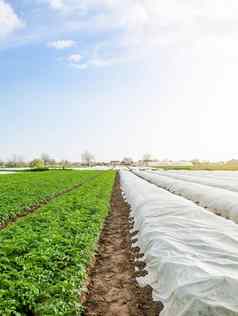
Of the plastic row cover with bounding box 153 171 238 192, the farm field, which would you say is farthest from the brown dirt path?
the plastic row cover with bounding box 153 171 238 192

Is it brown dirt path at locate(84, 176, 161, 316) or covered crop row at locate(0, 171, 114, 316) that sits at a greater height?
covered crop row at locate(0, 171, 114, 316)

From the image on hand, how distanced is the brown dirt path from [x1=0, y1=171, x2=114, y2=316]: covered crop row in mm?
354

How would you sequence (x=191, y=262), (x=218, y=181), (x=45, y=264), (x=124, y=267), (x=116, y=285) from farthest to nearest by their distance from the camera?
(x=218, y=181) → (x=124, y=267) → (x=116, y=285) → (x=45, y=264) → (x=191, y=262)

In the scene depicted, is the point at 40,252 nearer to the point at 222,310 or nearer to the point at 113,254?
the point at 113,254

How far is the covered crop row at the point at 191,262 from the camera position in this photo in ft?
15.4

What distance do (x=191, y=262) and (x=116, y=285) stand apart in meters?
2.01

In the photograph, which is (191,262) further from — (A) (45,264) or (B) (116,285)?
(A) (45,264)

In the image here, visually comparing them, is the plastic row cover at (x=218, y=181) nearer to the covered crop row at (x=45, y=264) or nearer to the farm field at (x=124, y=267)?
the farm field at (x=124, y=267)

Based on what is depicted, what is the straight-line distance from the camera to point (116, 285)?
25.0ft

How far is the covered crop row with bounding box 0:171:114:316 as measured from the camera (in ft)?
18.6

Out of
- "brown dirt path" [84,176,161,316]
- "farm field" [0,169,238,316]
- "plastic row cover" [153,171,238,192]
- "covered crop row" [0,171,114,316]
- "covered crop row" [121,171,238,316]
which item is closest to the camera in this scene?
"covered crop row" [121,171,238,316]

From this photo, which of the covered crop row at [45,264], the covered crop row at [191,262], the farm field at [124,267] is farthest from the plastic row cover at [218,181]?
the covered crop row at [45,264]

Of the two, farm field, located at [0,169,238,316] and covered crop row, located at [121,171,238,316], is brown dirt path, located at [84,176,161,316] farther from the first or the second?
covered crop row, located at [121,171,238,316]

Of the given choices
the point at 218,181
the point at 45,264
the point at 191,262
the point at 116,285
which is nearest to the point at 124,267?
the point at 116,285
